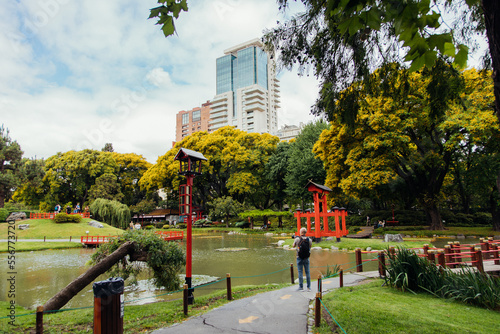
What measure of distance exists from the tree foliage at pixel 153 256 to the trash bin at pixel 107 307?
141 inches

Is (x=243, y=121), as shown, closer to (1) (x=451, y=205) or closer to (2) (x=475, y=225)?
(1) (x=451, y=205)

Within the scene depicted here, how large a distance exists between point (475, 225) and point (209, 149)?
3026 centimetres

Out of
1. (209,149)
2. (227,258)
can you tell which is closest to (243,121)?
(209,149)

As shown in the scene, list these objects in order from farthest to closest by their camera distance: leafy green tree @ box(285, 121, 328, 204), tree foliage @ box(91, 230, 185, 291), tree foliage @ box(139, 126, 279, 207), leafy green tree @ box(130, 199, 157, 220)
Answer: leafy green tree @ box(130, 199, 157, 220)
tree foliage @ box(139, 126, 279, 207)
leafy green tree @ box(285, 121, 328, 204)
tree foliage @ box(91, 230, 185, 291)

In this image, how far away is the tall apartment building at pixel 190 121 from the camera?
10394cm

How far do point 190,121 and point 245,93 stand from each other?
25.1 meters

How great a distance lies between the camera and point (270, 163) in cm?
3847

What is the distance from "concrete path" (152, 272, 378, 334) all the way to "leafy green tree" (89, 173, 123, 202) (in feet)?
Answer: 118

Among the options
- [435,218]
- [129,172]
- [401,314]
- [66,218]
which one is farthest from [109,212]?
[401,314]

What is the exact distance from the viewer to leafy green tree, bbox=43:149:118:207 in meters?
39.8

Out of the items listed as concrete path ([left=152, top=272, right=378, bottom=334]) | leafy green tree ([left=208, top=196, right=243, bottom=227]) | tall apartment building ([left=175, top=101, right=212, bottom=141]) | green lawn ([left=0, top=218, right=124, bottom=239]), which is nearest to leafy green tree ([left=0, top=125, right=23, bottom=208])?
green lawn ([left=0, top=218, right=124, bottom=239])

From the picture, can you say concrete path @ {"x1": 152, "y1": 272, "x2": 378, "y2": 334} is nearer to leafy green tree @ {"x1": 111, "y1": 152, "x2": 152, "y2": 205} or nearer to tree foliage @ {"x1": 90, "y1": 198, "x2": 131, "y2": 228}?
tree foliage @ {"x1": 90, "y1": 198, "x2": 131, "y2": 228}

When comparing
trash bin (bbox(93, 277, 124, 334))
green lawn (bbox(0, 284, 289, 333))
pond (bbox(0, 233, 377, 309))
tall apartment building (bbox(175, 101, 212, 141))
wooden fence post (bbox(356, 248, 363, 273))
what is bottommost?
pond (bbox(0, 233, 377, 309))

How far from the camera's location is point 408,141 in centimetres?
Result: 2155
